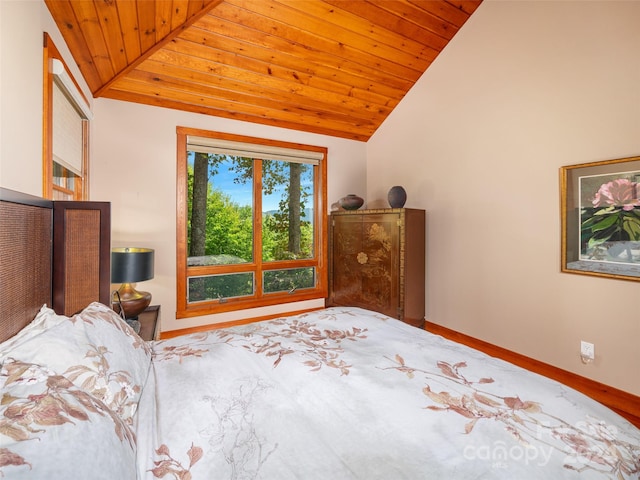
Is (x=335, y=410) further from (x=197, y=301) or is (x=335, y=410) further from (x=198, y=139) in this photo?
(x=198, y=139)

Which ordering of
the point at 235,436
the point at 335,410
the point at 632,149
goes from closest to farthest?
the point at 235,436 → the point at 335,410 → the point at 632,149

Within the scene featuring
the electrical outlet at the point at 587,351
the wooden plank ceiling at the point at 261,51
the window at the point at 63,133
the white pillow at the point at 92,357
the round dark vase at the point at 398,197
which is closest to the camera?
the white pillow at the point at 92,357

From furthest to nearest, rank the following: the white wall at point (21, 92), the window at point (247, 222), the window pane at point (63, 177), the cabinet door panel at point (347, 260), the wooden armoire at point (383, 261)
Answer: the cabinet door panel at point (347, 260)
the window at point (247, 222)
the wooden armoire at point (383, 261)
the window pane at point (63, 177)
the white wall at point (21, 92)

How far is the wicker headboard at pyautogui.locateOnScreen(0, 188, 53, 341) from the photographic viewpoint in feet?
3.37

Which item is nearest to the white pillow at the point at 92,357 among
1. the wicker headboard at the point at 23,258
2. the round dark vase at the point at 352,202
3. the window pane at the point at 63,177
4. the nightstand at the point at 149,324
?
the wicker headboard at the point at 23,258

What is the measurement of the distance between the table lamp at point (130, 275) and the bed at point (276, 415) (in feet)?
2.97

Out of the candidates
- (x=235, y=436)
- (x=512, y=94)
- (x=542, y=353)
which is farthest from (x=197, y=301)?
(x=512, y=94)

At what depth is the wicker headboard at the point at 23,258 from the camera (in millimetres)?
1027

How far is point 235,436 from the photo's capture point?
83cm

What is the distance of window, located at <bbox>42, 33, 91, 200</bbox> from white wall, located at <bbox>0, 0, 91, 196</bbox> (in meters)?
0.08

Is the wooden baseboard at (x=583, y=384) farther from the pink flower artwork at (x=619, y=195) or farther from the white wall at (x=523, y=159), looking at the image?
the pink flower artwork at (x=619, y=195)

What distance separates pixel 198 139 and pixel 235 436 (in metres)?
3.04

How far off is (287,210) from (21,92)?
2703mm

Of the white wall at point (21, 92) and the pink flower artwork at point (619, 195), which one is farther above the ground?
the white wall at point (21, 92)
